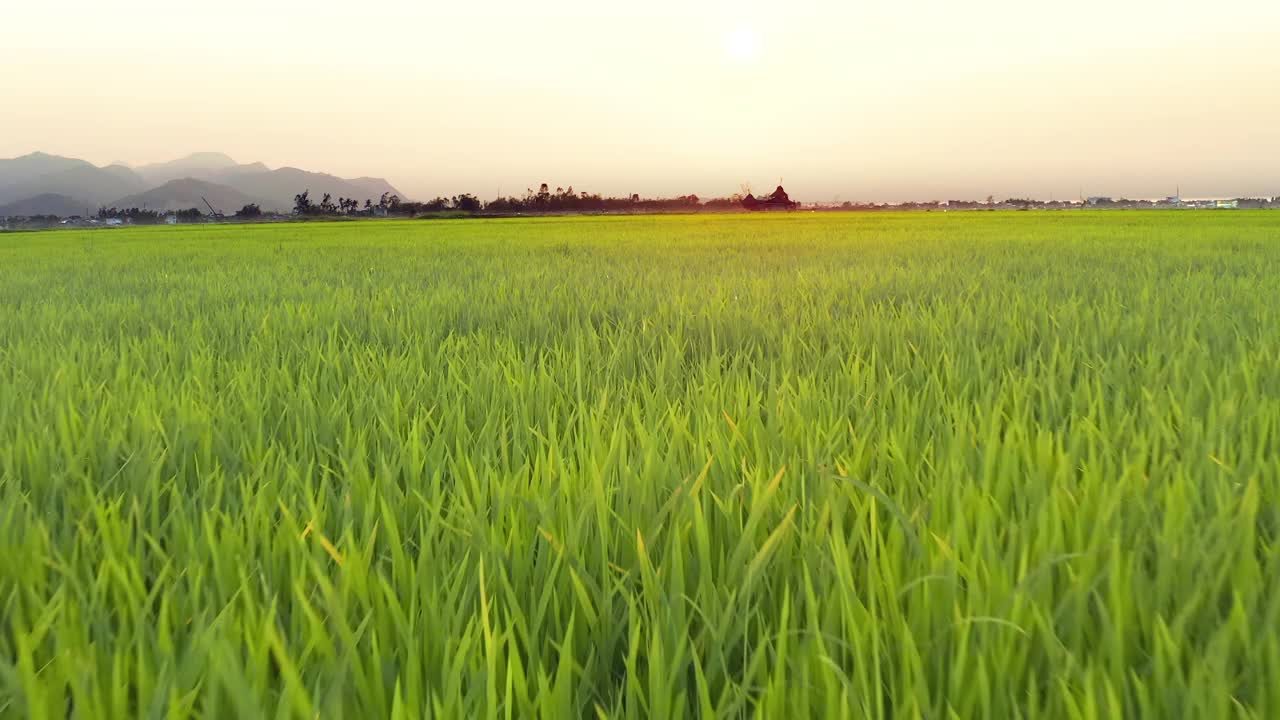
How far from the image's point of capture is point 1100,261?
262 inches

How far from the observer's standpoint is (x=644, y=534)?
3.29ft

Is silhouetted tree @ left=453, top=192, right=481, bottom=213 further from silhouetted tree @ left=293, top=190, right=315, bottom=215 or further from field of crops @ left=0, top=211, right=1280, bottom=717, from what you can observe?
field of crops @ left=0, top=211, right=1280, bottom=717

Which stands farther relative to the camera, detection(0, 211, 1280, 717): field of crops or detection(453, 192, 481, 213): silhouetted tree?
detection(453, 192, 481, 213): silhouetted tree

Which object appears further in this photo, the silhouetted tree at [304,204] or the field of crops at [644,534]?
the silhouetted tree at [304,204]

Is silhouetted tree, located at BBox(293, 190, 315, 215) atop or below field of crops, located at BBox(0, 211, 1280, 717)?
atop

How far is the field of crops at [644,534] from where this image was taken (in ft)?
2.16

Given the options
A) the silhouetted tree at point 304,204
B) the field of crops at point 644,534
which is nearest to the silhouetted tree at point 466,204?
the silhouetted tree at point 304,204

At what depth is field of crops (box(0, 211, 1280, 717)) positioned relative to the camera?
0.66 metres

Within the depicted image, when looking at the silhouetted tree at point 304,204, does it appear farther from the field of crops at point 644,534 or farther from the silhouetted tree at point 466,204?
the field of crops at point 644,534

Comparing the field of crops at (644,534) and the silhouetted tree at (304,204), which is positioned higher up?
the silhouetted tree at (304,204)

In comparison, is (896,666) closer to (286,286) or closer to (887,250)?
(286,286)

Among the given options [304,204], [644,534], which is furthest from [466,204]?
[644,534]

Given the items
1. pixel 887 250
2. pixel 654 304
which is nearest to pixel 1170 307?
pixel 654 304

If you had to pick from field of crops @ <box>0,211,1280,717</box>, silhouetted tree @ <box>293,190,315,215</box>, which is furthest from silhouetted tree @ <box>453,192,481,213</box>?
field of crops @ <box>0,211,1280,717</box>
